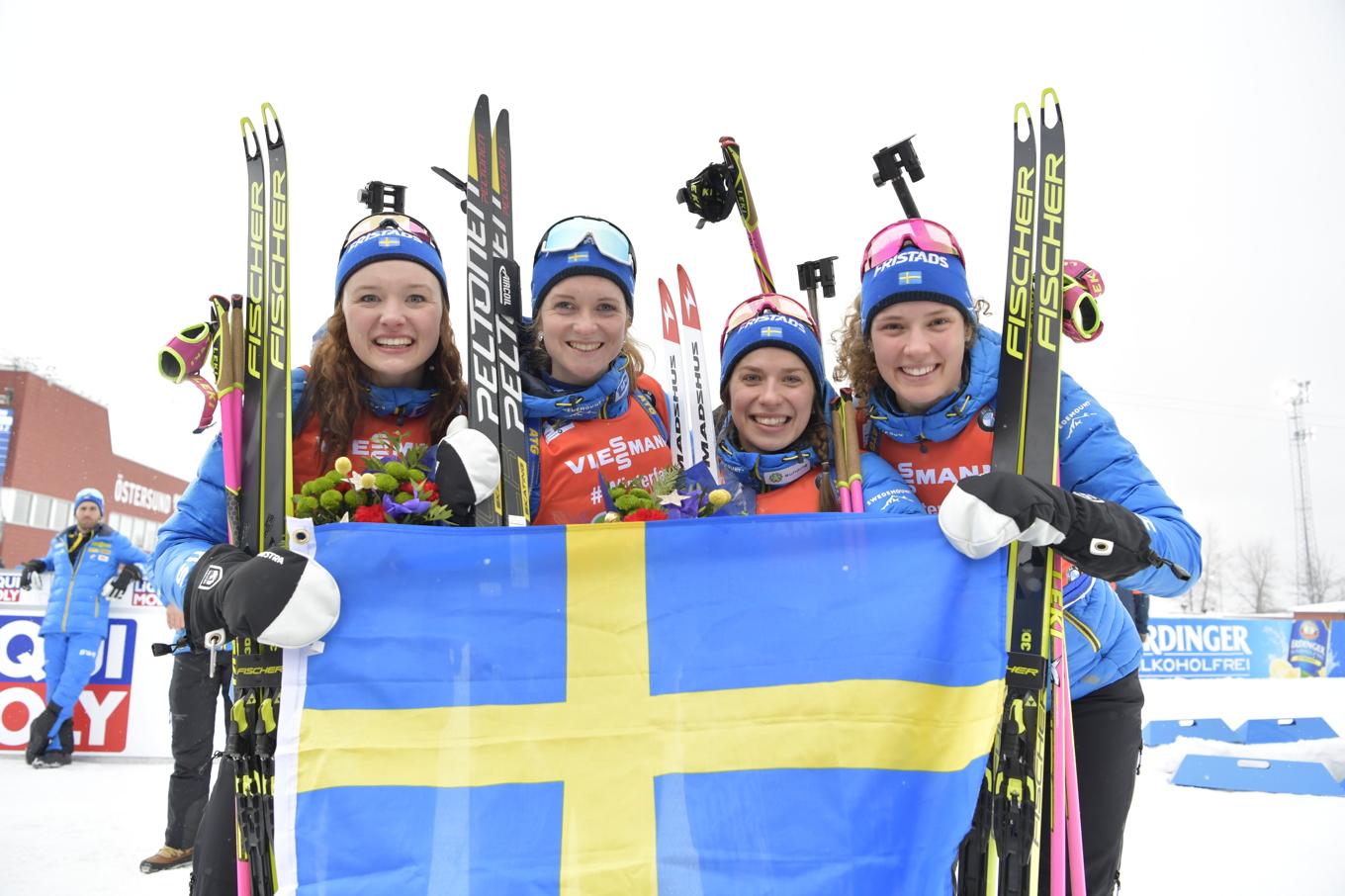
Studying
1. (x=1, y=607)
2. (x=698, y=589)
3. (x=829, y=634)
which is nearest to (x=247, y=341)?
(x=698, y=589)

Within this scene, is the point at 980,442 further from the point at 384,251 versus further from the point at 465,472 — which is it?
the point at 384,251

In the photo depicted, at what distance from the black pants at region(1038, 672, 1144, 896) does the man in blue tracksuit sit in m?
7.38

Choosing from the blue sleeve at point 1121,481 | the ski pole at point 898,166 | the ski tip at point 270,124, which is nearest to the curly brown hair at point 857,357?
the blue sleeve at point 1121,481

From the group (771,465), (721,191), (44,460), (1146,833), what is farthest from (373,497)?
(44,460)

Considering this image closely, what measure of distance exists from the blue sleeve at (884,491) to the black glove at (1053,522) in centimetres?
35

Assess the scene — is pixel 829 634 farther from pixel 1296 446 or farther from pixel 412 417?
pixel 1296 446

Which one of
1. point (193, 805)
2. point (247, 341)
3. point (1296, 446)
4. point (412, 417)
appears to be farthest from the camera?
point (1296, 446)

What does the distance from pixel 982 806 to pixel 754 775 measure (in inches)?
20.5

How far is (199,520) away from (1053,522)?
2063 millimetres

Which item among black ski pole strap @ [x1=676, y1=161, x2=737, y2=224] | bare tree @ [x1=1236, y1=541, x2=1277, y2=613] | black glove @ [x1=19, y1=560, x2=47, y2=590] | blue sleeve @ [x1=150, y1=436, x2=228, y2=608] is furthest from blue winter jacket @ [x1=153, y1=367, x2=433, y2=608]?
bare tree @ [x1=1236, y1=541, x2=1277, y2=613]

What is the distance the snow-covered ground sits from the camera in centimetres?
439

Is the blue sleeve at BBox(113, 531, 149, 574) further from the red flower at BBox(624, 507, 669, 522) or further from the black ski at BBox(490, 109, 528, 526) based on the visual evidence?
the red flower at BBox(624, 507, 669, 522)

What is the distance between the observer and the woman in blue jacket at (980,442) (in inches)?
86.8

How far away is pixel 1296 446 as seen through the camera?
3756 centimetres
